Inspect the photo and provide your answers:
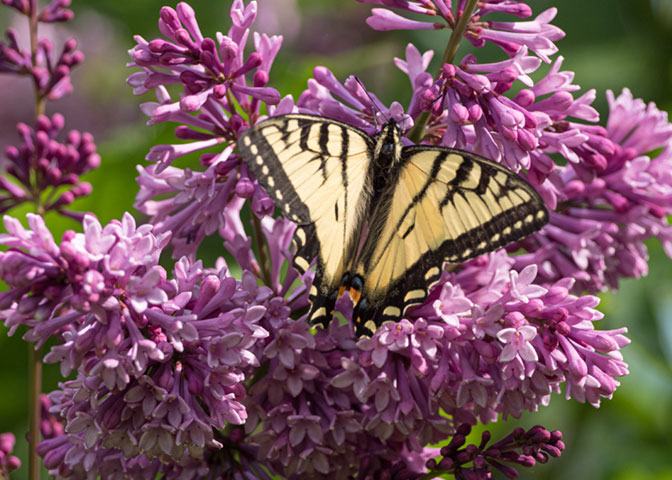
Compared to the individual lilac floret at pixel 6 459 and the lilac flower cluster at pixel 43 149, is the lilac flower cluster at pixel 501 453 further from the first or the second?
the lilac flower cluster at pixel 43 149

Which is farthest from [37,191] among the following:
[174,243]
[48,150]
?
[174,243]

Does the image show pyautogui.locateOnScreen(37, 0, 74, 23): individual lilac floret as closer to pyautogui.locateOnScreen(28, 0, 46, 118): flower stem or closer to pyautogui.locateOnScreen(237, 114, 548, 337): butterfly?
pyautogui.locateOnScreen(28, 0, 46, 118): flower stem

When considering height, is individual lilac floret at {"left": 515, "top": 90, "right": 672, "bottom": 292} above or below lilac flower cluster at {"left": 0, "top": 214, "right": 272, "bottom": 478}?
above

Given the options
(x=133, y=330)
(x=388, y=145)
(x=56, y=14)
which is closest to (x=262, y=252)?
(x=388, y=145)

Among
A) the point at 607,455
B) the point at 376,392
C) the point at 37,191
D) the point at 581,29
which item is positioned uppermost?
the point at 581,29

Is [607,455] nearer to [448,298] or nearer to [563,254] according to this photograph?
[563,254]

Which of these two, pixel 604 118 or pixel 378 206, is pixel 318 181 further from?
pixel 604 118

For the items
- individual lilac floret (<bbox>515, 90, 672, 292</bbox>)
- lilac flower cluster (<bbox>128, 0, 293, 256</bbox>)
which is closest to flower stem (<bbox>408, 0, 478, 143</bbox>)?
lilac flower cluster (<bbox>128, 0, 293, 256</bbox>)
